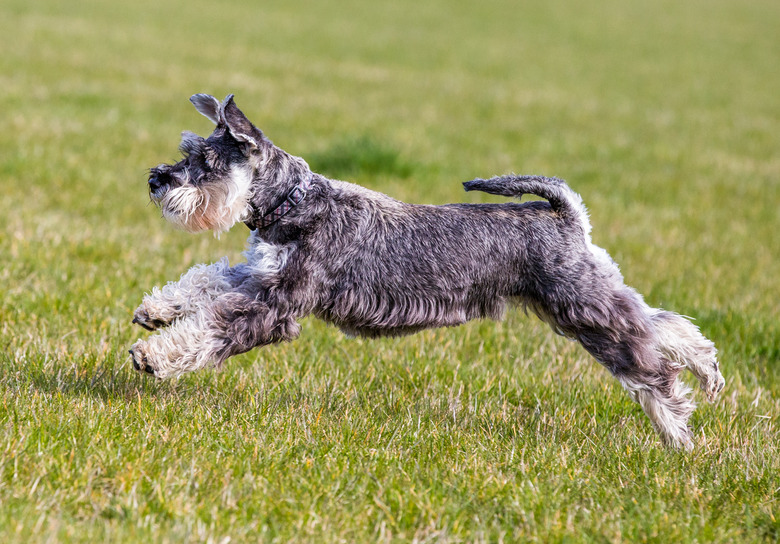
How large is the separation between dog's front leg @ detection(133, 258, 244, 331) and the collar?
1.04 ft

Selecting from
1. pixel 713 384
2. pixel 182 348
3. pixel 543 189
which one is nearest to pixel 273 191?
pixel 182 348

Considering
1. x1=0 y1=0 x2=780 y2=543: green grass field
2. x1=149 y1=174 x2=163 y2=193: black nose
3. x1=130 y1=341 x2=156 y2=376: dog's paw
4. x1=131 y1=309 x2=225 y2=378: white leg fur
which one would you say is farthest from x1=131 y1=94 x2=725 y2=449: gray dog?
x1=0 y1=0 x2=780 y2=543: green grass field

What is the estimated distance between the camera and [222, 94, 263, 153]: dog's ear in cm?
448

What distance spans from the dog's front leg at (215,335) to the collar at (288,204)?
1.45ft

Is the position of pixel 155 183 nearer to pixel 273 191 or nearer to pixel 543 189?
pixel 273 191

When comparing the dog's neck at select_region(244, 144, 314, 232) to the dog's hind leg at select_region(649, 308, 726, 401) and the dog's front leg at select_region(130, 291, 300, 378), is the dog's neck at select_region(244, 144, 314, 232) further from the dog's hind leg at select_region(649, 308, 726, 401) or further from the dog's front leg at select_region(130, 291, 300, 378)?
the dog's hind leg at select_region(649, 308, 726, 401)

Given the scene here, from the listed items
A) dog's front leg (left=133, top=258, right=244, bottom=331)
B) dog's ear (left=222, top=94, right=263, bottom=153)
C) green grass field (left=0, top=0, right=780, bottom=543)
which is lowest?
green grass field (left=0, top=0, right=780, bottom=543)

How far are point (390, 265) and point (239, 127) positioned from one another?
43.4 inches

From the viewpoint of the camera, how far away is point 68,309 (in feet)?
19.5

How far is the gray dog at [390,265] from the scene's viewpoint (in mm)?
4500

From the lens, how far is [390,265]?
4.57 m

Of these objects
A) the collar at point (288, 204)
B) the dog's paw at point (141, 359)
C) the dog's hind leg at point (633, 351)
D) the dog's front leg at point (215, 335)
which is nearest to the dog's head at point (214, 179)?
the collar at point (288, 204)

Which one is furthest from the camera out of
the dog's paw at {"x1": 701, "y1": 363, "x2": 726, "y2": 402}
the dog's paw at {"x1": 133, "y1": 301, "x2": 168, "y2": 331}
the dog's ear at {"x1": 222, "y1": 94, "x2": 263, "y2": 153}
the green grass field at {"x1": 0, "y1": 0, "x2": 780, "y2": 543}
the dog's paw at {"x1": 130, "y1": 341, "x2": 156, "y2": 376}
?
the dog's paw at {"x1": 701, "y1": 363, "x2": 726, "y2": 402}

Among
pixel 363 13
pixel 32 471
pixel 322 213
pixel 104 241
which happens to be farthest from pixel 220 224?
pixel 363 13
